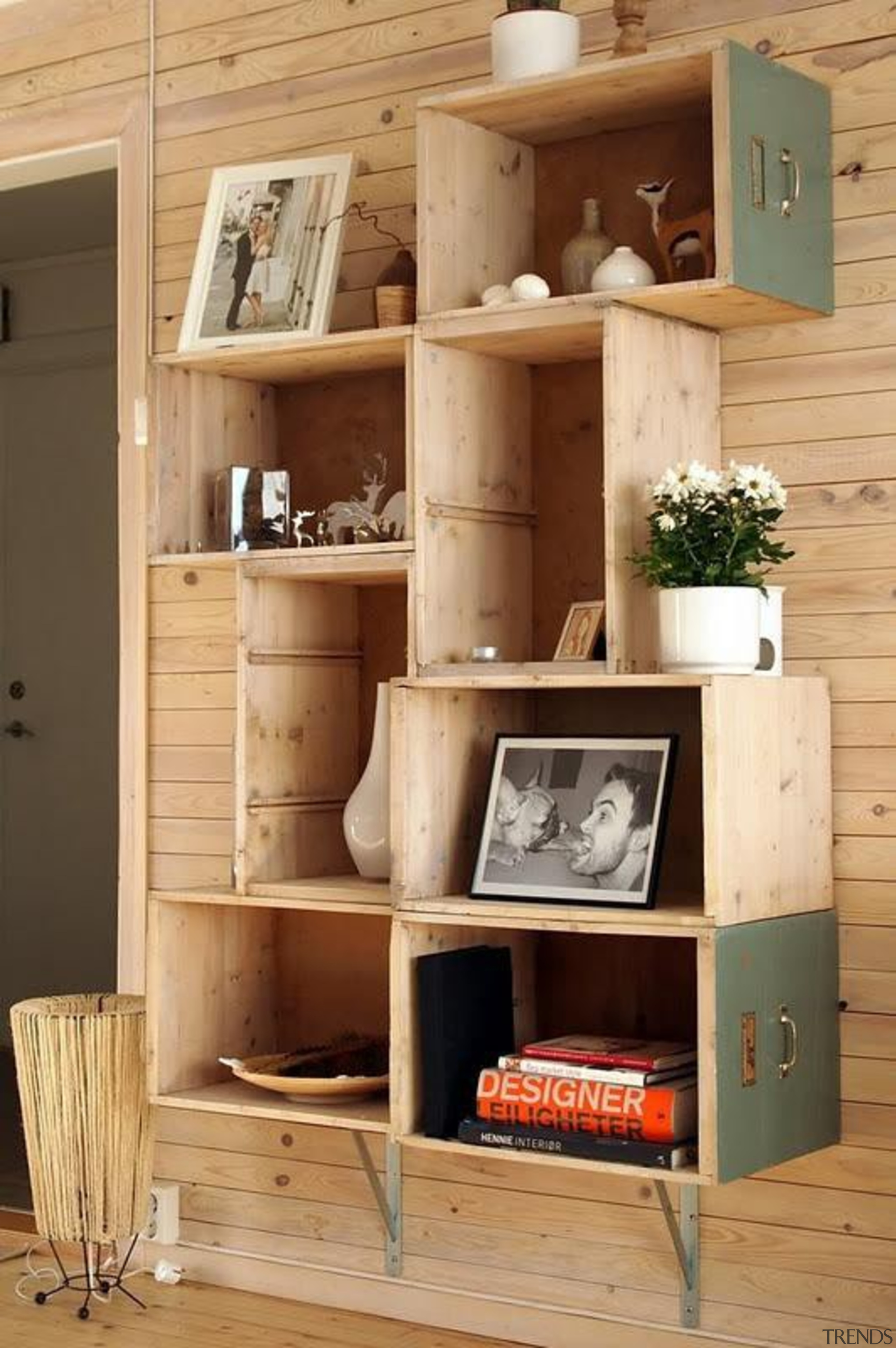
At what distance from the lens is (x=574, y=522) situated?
3.70 meters

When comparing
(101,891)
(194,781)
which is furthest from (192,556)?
(101,891)

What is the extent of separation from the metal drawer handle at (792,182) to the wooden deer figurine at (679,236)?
0.12 meters

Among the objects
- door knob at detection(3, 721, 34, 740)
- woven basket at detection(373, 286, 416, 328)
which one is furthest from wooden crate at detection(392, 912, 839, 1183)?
door knob at detection(3, 721, 34, 740)

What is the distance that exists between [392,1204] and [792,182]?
2031 millimetres

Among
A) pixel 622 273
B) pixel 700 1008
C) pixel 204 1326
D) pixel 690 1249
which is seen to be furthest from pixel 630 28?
pixel 204 1326

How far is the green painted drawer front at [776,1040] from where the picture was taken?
10.0 ft

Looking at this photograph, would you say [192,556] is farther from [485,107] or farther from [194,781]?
[485,107]

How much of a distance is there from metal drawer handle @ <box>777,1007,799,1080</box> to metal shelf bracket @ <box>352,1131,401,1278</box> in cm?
95

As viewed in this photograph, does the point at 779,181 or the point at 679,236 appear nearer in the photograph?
the point at 779,181

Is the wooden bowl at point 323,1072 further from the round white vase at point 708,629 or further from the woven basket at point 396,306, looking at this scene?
the woven basket at point 396,306

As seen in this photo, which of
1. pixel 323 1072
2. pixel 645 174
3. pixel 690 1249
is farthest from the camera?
pixel 323 1072

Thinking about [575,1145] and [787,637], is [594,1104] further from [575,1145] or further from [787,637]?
[787,637]

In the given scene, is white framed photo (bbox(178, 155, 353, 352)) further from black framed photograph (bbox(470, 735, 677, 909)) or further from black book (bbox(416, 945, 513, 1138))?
black book (bbox(416, 945, 513, 1138))

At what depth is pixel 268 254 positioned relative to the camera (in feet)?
12.5
